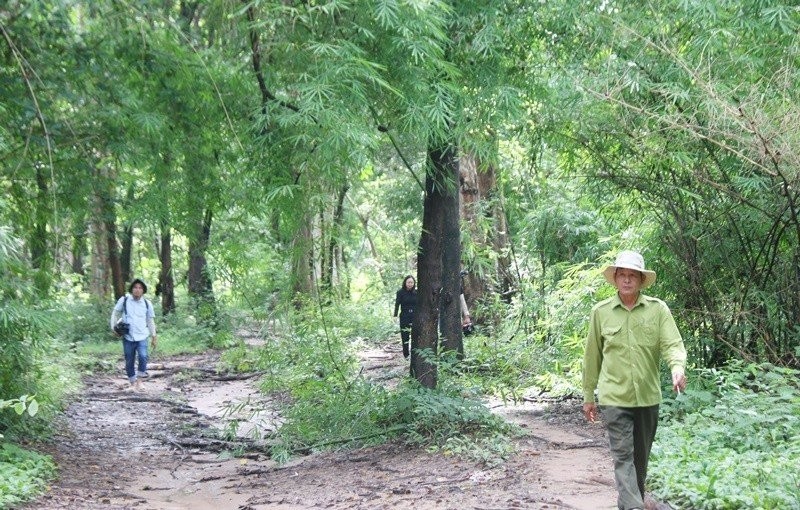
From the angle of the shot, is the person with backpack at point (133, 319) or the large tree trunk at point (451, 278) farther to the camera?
the person with backpack at point (133, 319)

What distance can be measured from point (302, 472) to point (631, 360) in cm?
454

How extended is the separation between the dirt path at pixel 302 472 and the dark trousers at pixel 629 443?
2.82 ft

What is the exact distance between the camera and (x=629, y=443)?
6.35 m

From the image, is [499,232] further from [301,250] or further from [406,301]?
[301,250]

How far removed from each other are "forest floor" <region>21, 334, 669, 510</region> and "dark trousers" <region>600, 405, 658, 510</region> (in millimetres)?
863

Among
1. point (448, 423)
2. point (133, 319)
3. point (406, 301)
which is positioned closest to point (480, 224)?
point (406, 301)

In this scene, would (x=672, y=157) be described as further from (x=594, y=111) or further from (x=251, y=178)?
(x=251, y=178)

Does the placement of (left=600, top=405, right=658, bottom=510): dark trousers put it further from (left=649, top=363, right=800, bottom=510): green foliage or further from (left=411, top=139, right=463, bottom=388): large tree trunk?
(left=411, top=139, right=463, bottom=388): large tree trunk

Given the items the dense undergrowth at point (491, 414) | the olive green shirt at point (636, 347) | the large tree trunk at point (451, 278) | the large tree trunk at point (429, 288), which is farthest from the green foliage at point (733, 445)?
the large tree trunk at point (451, 278)

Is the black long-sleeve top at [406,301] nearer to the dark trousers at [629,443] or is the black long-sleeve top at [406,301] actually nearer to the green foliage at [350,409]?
the green foliage at [350,409]

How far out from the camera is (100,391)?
16031 millimetres

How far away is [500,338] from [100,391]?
7360 mm

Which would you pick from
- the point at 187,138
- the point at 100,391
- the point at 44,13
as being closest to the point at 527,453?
the point at 187,138

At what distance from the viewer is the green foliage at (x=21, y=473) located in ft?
24.6
